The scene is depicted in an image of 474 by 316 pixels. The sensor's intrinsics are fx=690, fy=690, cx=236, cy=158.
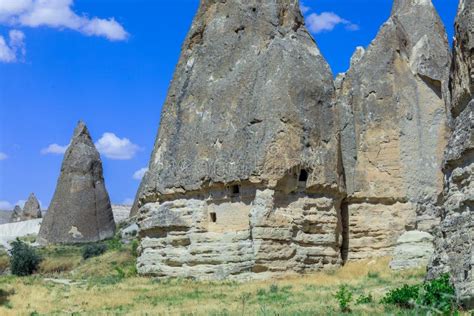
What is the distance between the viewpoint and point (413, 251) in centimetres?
1798

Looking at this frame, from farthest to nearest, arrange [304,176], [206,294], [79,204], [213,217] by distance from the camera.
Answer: [79,204] → [213,217] → [304,176] → [206,294]

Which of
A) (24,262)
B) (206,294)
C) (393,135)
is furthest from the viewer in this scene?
(24,262)

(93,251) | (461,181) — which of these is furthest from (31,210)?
(461,181)

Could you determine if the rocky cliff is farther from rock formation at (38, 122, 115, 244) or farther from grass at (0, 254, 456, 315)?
rock formation at (38, 122, 115, 244)

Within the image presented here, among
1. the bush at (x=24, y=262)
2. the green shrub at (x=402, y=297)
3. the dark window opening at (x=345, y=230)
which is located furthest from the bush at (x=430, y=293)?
the bush at (x=24, y=262)

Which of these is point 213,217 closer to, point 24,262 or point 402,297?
point 402,297

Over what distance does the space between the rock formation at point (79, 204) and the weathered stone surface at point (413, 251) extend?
23.3 m

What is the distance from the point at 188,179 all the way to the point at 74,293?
441 centimetres

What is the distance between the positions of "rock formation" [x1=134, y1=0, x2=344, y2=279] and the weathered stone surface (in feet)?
5.72

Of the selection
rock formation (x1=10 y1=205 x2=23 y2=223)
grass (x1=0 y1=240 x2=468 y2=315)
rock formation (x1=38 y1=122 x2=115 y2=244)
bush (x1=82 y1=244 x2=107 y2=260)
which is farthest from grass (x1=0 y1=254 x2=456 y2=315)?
rock formation (x1=10 y1=205 x2=23 y2=223)

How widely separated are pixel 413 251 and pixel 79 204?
79.3ft

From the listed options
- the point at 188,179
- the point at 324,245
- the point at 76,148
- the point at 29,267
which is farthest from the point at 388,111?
the point at 76,148

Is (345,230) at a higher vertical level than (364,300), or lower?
higher

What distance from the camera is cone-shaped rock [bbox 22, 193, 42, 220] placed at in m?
53.6
